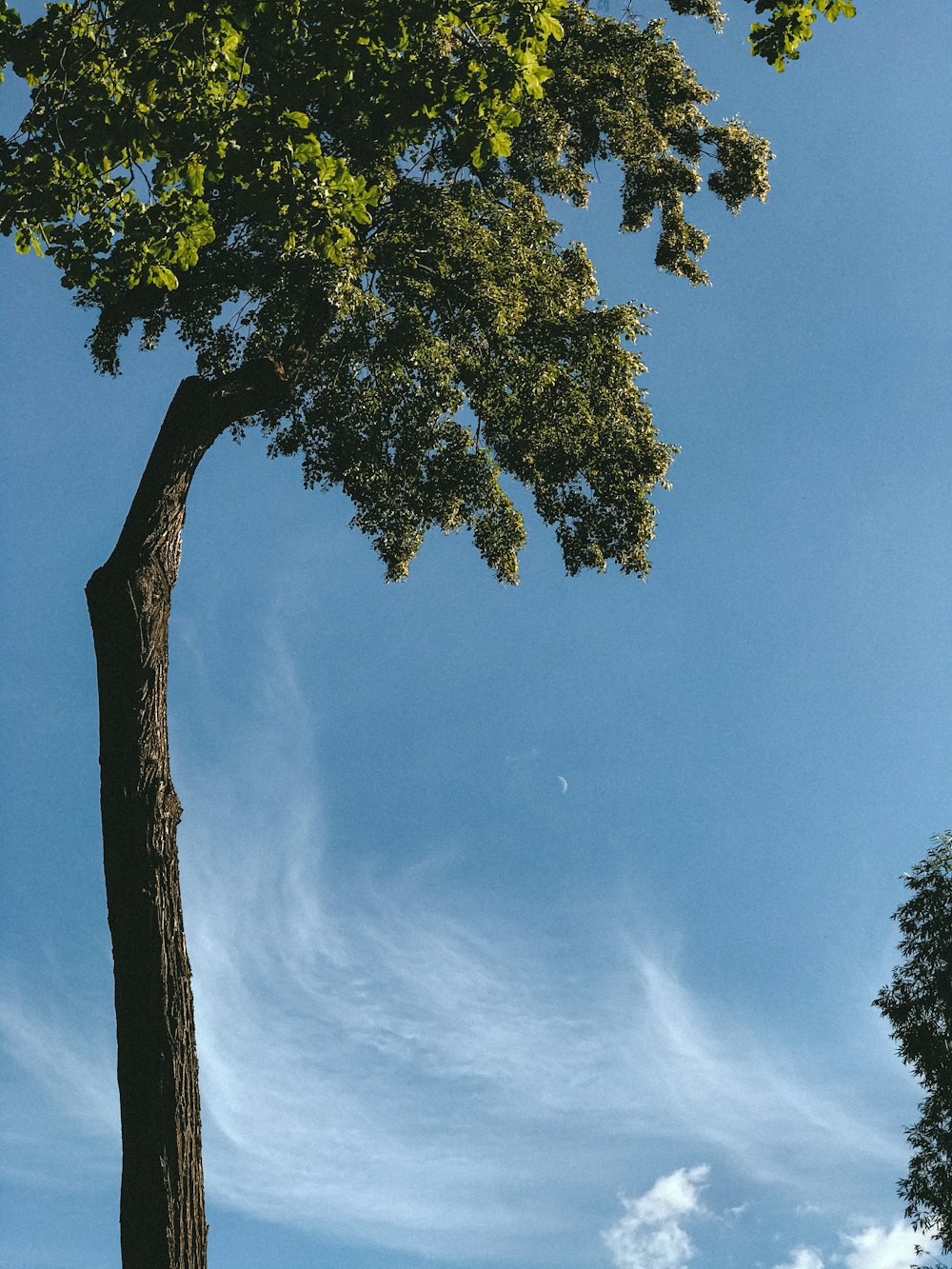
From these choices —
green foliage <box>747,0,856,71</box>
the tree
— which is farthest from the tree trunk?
green foliage <box>747,0,856,71</box>

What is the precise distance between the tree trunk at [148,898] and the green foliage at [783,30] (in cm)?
556

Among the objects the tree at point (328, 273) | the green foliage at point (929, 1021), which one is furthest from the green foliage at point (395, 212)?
the green foliage at point (929, 1021)

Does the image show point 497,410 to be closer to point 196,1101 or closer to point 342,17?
point 342,17

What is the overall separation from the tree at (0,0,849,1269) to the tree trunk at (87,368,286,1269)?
0.02 meters

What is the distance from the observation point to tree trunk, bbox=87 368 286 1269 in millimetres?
5180

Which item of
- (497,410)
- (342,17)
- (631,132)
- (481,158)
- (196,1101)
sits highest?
(631,132)

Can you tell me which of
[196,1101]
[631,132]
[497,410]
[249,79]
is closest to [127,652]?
[196,1101]

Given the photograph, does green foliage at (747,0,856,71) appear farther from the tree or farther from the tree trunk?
the tree trunk

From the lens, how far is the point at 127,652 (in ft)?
20.4

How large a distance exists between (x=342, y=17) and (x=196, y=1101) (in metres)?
7.48

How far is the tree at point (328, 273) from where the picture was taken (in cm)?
589

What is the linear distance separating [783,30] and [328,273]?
225 inches

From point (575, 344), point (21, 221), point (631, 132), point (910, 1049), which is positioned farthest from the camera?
point (910, 1049)

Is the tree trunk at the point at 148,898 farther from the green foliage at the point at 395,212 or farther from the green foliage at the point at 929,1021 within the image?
the green foliage at the point at 929,1021
